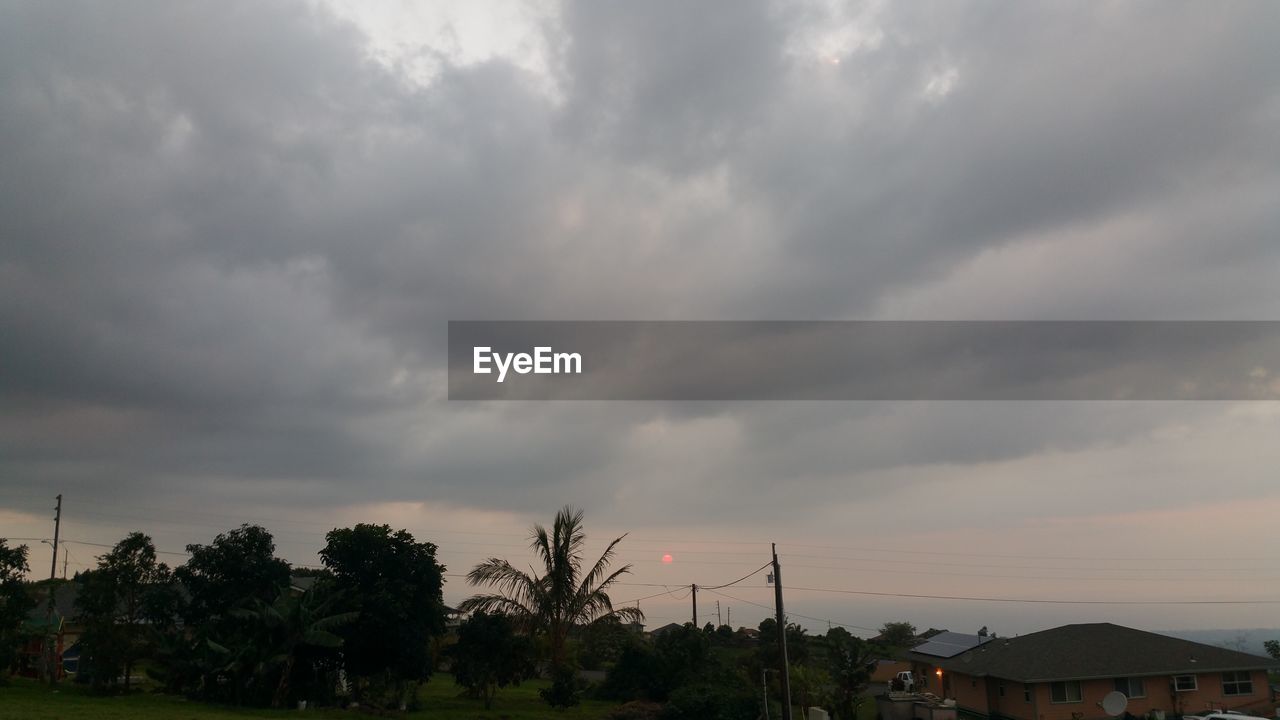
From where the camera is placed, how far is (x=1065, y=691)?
3375cm

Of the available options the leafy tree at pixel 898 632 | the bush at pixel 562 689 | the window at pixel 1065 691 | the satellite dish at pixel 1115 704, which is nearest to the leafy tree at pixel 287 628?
the bush at pixel 562 689

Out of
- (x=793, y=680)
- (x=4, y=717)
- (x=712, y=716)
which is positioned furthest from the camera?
(x=793, y=680)

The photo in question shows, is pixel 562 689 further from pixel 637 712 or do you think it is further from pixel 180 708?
pixel 180 708

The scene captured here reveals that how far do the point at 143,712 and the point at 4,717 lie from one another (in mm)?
4143

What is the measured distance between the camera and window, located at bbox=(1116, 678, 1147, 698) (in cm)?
3412

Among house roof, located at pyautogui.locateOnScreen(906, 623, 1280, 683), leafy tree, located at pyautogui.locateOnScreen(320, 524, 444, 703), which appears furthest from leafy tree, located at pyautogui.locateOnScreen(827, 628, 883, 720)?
leafy tree, located at pyautogui.locateOnScreen(320, 524, 444, 703)

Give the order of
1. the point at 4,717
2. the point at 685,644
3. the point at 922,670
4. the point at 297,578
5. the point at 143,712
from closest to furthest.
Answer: the point at 4,717 → the point at 143,712 → the point at 685,644 → the point at 922,670 → the point at 297,578

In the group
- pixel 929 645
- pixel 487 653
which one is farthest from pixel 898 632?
pixel 487 653

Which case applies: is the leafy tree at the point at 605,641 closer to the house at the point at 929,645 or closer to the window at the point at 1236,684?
the house at the point at 929,645

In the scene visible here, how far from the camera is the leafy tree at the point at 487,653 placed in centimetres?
3519

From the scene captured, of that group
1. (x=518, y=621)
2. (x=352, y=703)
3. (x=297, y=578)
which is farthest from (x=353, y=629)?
(x=297, y=578)

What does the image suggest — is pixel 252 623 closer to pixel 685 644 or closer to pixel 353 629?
pixel 353 629

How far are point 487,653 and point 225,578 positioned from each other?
11.2 meters

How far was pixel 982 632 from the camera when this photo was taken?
187 feet
